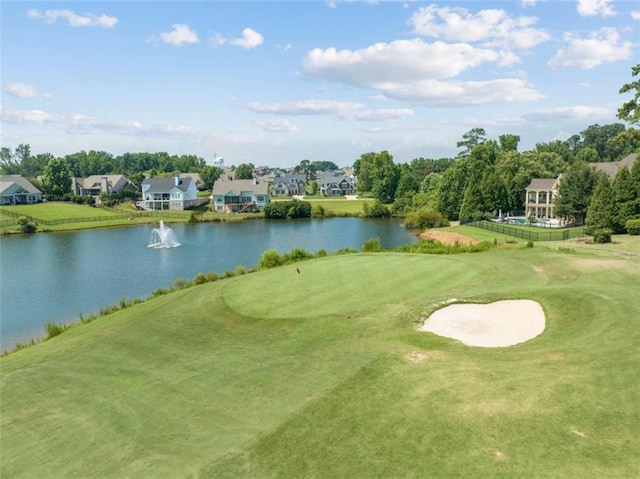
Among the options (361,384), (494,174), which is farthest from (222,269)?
(494,174)

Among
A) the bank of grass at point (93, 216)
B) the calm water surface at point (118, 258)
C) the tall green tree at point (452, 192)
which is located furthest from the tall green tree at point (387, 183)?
the bank of grass at point (93, 216)

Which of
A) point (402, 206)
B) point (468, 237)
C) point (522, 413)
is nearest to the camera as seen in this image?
point (522, 413)

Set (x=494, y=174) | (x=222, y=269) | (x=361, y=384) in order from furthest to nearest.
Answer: (x=494, y=174), (x=222, y=269), (x=361, y=384)

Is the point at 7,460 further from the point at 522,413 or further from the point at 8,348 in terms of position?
the point at 8,348

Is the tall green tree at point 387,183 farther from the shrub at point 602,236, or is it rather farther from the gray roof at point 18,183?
the gray roof at point 18,183

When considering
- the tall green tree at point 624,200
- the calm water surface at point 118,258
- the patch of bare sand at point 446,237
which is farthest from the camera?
the patch of bare sand at point 446,237

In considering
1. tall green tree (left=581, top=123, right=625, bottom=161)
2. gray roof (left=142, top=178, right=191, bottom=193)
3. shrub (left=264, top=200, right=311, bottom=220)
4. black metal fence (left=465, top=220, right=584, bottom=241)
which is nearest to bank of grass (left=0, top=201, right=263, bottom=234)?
shrub (left=264, top=200, right=311, bottom=220)

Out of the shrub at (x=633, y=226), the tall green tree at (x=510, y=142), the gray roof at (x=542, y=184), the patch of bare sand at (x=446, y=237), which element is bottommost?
the patch of bare sand at (x=446, y=237)
